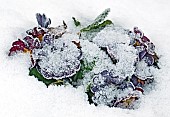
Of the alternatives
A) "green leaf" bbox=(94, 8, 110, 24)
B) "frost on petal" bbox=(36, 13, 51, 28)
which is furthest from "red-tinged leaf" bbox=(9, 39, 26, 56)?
"green leaf" bbox=(94, 8, 110, 24)

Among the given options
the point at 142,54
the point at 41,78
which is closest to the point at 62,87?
the point at 41,78

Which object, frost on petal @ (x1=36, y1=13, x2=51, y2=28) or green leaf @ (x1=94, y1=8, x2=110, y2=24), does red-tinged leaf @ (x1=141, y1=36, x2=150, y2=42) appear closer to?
green leaf @ (x1=94, y1=8, x2=110, y2=24)

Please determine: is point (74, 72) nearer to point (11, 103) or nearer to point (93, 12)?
point (11, 103)

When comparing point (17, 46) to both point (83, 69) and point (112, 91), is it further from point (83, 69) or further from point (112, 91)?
point (112, 91)

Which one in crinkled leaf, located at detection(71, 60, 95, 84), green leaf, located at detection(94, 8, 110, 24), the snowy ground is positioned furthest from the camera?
green leaf, located at detection(94, 8, 110, 24)

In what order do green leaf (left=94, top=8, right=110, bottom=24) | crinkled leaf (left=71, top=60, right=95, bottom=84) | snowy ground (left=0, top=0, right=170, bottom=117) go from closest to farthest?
snowy ground (left=0, top=0, right=170, bottom=117), crinkled leaf (left=71, top=60, right=95, bottom=84), green leaf (left=94, top=8, right=110, bottom=24)

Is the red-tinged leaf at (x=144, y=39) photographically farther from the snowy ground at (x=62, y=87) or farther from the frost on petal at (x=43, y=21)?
the frost on petal at (x=43, y=21)

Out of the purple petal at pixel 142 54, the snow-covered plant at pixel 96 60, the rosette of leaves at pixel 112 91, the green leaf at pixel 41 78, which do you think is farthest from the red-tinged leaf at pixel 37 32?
the purple petal at pixel 142 54
